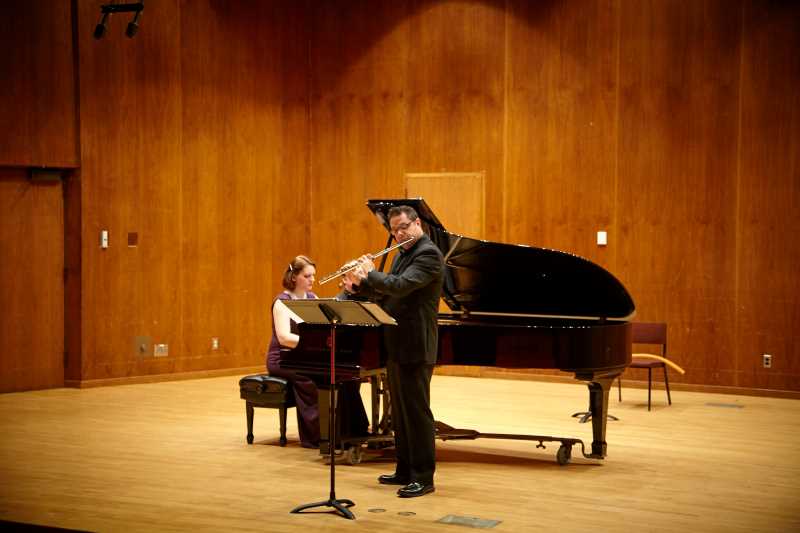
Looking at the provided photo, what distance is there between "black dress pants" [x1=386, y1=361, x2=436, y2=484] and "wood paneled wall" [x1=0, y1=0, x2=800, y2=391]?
4728 millimetres

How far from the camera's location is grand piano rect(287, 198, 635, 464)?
227 inches

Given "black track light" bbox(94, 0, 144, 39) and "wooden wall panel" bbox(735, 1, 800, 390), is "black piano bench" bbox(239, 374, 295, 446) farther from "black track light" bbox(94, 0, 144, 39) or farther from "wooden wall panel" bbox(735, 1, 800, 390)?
"wooden wall panel" bbox(735, 1, 800, 390)

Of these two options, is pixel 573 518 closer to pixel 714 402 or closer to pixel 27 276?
pixel 714 402

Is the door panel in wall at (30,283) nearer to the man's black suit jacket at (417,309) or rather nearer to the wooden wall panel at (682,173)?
the man's black suit jacket at (417,309)

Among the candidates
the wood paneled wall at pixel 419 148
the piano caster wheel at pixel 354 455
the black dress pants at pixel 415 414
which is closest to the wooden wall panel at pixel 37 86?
the wood paneled wall at pixel 419 148

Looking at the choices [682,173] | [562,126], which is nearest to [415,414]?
[682,173]

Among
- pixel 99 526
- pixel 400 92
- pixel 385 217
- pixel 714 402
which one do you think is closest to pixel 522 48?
pixel 400 92

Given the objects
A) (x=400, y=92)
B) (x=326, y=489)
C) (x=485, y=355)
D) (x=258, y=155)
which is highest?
(x=400, y=92)

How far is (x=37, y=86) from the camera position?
874cm

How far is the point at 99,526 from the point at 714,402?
5.67m

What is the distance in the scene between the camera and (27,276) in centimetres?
888

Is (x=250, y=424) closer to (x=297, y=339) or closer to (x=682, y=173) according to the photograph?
(x=297, y=339)

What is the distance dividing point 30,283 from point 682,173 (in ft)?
19.4

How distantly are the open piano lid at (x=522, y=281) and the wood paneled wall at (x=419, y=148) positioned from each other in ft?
10.3
